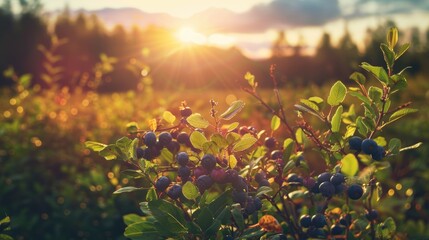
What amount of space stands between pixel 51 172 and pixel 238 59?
29.9m

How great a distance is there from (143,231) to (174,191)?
0.15 m

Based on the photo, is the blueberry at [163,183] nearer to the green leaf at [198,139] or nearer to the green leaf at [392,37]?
the green leaf at [198,139]

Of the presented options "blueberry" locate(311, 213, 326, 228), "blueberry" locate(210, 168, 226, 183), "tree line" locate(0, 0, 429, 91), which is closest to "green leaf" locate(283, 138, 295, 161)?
"blueberry" locate(311, 213, 326, 228)

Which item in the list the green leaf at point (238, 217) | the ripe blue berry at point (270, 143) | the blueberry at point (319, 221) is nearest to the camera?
the green leaf at point (238, 217)

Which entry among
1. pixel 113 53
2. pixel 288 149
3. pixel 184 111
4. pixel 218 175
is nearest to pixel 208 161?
pixel 218 175

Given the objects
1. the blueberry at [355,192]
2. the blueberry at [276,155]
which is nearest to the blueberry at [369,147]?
the blueberry at [355,192]

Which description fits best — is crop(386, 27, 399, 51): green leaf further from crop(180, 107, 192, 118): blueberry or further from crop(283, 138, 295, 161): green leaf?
crop(180, 107, 192, 118): blueberry

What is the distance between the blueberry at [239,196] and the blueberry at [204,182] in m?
0.08

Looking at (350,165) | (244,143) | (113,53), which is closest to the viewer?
(350,165)

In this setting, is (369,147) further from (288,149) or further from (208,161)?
(208,161)

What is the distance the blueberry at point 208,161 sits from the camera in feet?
4.49

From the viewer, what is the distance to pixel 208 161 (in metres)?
1.37

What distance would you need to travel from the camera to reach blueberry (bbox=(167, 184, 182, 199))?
1.41 m

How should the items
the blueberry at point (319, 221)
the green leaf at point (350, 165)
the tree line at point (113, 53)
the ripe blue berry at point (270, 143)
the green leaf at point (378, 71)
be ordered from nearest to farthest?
the green leaf at point (350, 165) < the green leaf at point (378, 71) < the blueberry at point (319, 221) < the ripe blue berry at point (270, 143) < the tree line at point (113, 53)
